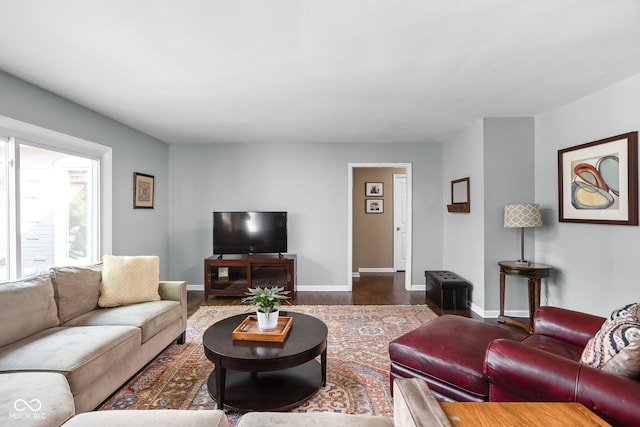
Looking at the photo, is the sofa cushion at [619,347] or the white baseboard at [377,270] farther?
the white baseboard at [377,270]

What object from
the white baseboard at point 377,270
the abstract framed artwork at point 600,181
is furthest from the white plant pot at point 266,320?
the white baseboard at point 377,270

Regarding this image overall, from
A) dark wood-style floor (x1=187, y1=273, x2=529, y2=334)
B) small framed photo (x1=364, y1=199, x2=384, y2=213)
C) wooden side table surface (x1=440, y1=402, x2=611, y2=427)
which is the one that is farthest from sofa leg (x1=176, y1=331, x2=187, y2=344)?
small framed photo (x1=364, y1=199, x2=384, y2=213)

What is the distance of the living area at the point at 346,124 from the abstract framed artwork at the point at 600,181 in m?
0.10

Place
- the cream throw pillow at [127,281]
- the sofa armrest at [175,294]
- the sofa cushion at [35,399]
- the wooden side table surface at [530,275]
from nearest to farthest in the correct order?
the sofa cushion at [35,399], the cream throw pillow at [127,281], the sofa armrest at [175,294], the wooden side table surface at [530,275]

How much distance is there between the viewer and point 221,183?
523 cm

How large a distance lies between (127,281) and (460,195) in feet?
13.8

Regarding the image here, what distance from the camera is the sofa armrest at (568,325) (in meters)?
1.95

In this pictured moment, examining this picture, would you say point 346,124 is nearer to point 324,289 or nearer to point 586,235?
point 324,289

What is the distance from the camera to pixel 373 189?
22.4ft

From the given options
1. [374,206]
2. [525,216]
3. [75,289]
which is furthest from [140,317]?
[374,206]

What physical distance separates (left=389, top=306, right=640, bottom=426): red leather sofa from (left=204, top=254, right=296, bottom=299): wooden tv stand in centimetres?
274

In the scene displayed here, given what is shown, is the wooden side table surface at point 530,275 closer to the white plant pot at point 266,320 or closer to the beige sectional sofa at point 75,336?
the white plant pot at point 266,320

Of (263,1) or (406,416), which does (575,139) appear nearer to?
(263,1)

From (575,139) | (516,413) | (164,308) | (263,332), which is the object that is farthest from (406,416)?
(575,139)
